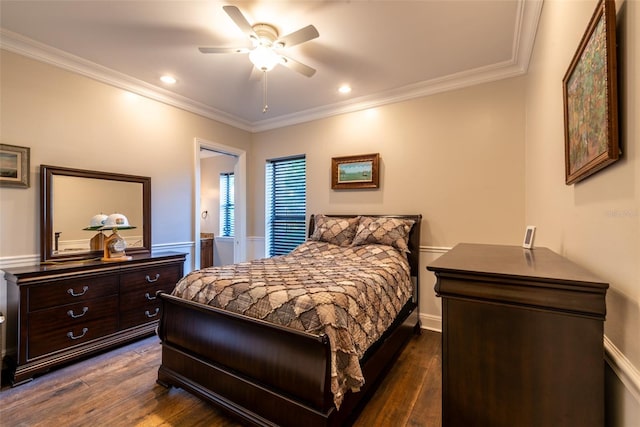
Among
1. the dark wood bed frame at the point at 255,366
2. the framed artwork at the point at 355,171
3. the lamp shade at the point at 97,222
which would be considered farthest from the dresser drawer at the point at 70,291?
the framed artwork at the point at 355,171

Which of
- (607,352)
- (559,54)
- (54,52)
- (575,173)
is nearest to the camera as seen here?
(607,352)

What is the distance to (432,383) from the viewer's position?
215 cm

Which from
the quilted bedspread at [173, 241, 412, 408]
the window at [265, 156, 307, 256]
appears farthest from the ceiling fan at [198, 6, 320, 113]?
the window at [265, 156, 307, 256]

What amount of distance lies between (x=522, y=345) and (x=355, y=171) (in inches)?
118

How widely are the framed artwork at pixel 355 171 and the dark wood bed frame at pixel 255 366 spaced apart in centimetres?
193

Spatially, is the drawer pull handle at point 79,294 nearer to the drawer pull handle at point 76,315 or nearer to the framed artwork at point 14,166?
the drawer pull handle at point 76,315

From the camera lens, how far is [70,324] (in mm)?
2393

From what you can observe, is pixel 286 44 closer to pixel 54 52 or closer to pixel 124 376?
pixel 54 52

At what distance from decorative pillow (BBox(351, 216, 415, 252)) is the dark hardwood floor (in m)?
1.14

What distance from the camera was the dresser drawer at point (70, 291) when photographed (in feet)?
7.29

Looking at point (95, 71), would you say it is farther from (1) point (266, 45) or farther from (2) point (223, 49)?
(1) point (266, 45)

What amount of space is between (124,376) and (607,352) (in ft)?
9.50

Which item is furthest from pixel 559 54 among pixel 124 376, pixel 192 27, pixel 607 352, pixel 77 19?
pixel 124 376

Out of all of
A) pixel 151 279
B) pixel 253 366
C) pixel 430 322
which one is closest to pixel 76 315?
pixel 151 279
